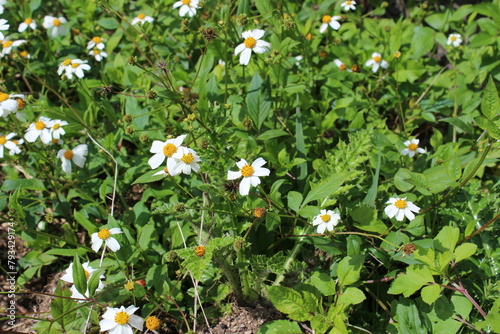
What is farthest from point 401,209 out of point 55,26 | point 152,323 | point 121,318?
point 55,26

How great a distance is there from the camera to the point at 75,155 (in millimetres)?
2664

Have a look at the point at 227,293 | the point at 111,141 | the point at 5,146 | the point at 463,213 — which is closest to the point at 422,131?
the point at 463,213

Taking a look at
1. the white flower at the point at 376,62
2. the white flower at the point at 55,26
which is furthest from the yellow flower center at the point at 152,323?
the white flower at the point at 55,26

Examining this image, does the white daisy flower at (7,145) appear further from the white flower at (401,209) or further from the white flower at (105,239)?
the white flower at (401,209)

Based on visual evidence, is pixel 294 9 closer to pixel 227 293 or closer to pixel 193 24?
pixel 193 24

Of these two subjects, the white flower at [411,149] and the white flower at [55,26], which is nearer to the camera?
the white flower at [411,149]

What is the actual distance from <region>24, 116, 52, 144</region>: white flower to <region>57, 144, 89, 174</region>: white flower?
13cm

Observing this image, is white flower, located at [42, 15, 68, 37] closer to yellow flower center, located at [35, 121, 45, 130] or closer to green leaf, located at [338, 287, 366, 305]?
yellow flower center, located at [35, 121, 45, 130]

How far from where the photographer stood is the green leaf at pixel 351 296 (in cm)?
179

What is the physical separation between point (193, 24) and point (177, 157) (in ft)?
6.51

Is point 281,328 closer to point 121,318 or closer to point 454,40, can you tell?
point 121,318

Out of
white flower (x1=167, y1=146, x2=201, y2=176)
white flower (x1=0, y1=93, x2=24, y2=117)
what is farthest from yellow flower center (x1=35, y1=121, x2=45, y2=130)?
white flower (x1=167, y1=146, x2=201, y2=176)

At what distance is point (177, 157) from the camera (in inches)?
73.5

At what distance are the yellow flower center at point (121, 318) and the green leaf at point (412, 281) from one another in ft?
3.70
